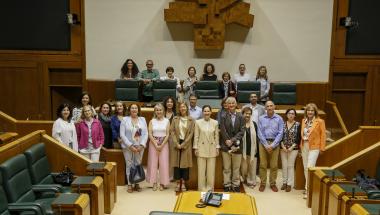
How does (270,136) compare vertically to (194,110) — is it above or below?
below

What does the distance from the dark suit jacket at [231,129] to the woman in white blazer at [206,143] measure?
0.10 m

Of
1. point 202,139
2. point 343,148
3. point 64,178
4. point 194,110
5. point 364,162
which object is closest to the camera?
point 64,178

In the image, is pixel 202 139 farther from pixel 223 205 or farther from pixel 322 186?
pixel 322 186

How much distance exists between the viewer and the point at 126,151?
5.90m

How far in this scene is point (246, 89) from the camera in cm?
808

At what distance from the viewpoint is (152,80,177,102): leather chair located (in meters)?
7.96

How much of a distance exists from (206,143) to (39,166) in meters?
2.15

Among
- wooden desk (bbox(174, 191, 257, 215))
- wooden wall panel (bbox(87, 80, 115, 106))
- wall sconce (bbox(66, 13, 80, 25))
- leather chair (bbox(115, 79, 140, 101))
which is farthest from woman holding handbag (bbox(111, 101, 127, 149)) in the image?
wall sconce (bbox(66, 13, 80, 25))

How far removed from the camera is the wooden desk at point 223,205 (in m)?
4.37

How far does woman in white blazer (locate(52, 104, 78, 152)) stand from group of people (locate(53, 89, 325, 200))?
1 cm

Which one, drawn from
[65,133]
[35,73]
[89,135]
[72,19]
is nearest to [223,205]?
[89,135]

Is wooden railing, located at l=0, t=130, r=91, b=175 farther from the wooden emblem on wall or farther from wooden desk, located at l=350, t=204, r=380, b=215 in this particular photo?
the wooden emblem on wall

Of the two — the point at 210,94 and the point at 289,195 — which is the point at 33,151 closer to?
the point at 289,195

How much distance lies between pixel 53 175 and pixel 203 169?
1.98m
